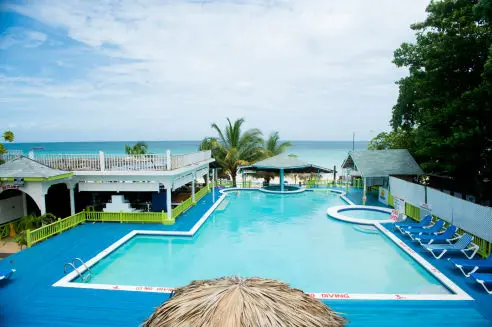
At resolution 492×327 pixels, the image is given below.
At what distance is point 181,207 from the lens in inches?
635

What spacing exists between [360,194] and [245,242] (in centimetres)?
1320

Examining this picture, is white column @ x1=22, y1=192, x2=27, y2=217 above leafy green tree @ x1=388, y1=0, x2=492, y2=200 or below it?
below

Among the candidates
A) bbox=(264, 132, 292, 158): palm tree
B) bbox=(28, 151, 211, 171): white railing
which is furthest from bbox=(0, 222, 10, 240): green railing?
bbox=(264, 132, 292, 158): palm tree

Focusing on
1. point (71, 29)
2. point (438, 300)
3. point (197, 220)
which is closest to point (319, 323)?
point (438, 300)

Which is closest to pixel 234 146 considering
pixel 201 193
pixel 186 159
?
pixel 201 193

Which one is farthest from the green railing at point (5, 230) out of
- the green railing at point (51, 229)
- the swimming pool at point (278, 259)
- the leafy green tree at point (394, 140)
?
the leafy green tree at point (394, 140)

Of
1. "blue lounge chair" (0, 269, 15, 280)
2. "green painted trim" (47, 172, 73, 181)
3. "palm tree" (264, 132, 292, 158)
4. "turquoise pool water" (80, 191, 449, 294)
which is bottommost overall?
"turquoise pool water" (80, 191, 449, 294)

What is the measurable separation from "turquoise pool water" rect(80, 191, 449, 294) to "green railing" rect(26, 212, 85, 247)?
10.2 ft

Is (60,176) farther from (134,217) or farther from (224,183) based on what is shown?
(224,183)

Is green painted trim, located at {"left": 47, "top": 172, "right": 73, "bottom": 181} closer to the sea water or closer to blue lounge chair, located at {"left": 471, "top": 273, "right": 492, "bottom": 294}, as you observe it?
blue lounge chair, located at {"left": 471, "top": 273, "right": 492, "bottom": 294}

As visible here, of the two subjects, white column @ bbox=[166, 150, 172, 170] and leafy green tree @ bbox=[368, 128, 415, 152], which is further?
leafy green tree @ bbox=[368, 128, 415, 152]

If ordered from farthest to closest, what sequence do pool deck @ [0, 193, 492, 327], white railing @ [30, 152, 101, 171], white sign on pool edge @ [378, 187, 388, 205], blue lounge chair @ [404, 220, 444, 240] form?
white sign on pool edge @ [378, 187, 388, 205] → white railing @ [30, 152, 101, 171] → blue lounge chair @ [404, 220, 444, 240] → pool deck @ [0, 193, 492, 327]

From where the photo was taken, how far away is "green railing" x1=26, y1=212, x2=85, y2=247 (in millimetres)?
11148

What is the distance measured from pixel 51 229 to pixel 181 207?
5.88 metres
